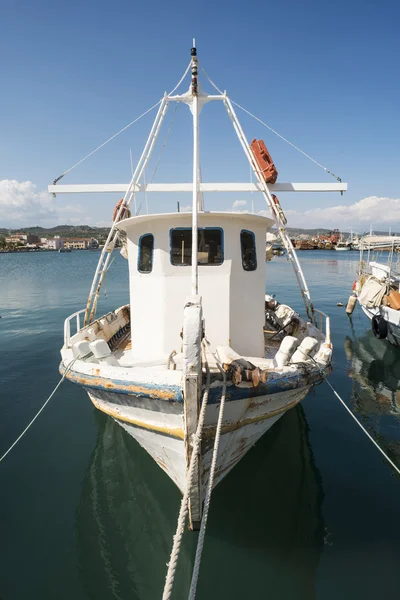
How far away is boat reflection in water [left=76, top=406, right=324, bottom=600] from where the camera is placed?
4.79 metres

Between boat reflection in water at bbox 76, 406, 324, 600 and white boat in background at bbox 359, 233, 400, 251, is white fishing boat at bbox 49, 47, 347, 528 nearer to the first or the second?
boat reflection in water at bbox 76, 406, 324, 600

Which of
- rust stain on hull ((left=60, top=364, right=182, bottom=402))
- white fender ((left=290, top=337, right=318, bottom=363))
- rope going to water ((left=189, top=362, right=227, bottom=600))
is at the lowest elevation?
rope going to water ((left=189, top=362, right=227, bottom=600))

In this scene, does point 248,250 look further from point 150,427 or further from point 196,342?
point 150,427

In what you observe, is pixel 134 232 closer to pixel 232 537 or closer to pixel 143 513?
pixel 143 513

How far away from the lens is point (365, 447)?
7812 millimetres

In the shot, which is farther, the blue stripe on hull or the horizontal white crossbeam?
the horizontal white crossbeam

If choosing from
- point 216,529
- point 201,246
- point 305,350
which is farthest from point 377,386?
point 201,246

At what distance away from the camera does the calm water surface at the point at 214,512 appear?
479cm

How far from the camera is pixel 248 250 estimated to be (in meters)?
6.92

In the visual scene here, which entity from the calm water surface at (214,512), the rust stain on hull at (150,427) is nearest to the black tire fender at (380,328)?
the calm water surface at (214,512)

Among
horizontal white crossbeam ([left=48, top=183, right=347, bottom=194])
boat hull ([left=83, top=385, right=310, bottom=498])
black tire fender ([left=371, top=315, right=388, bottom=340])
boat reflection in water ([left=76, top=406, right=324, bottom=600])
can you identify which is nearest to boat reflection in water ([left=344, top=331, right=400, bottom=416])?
black tire fender ([left=371, top=315, right=388, bottom=340])

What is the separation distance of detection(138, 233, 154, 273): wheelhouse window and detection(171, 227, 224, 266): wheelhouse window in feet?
1.57

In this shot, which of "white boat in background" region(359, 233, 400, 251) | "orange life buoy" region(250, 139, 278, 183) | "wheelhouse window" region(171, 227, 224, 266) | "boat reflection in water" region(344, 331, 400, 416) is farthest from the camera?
"white boat in background" region(359, 233, 400, 251)

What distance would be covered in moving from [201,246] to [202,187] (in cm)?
283
